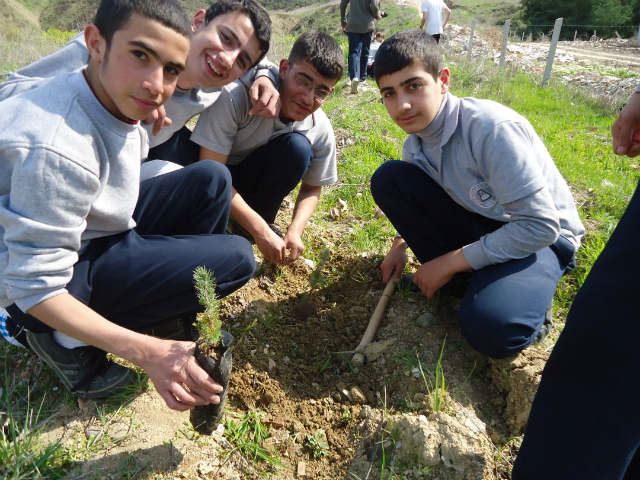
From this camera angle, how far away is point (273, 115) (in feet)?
7.82

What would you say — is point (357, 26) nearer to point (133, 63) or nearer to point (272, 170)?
point (272, 170)

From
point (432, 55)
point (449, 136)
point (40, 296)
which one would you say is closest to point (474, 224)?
point (449, 136)

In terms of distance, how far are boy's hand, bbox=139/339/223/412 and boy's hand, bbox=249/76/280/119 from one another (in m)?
1.41

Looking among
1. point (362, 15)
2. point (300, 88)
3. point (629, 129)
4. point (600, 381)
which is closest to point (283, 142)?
point (300, 88)

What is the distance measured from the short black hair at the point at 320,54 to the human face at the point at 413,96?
15.6 inches

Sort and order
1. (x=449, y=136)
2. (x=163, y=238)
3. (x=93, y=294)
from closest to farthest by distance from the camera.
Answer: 1. (x=93, y=294)
2. (x=163, y=238)
3. (x=449, y=136)

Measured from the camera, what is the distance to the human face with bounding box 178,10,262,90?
2244 mm

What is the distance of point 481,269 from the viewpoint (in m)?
2.16

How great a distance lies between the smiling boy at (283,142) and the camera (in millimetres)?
2441

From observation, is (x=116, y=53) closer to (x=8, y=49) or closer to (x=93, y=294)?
(x=93, y=294)

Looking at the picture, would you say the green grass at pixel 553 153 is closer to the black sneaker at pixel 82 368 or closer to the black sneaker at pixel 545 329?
the black sneaker at pixel 545 329

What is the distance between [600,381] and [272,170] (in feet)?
7.06

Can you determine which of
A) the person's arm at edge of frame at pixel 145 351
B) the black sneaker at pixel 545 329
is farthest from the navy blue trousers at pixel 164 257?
the black sneaker at pixel 545 329

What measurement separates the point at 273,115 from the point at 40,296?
1.47 m
